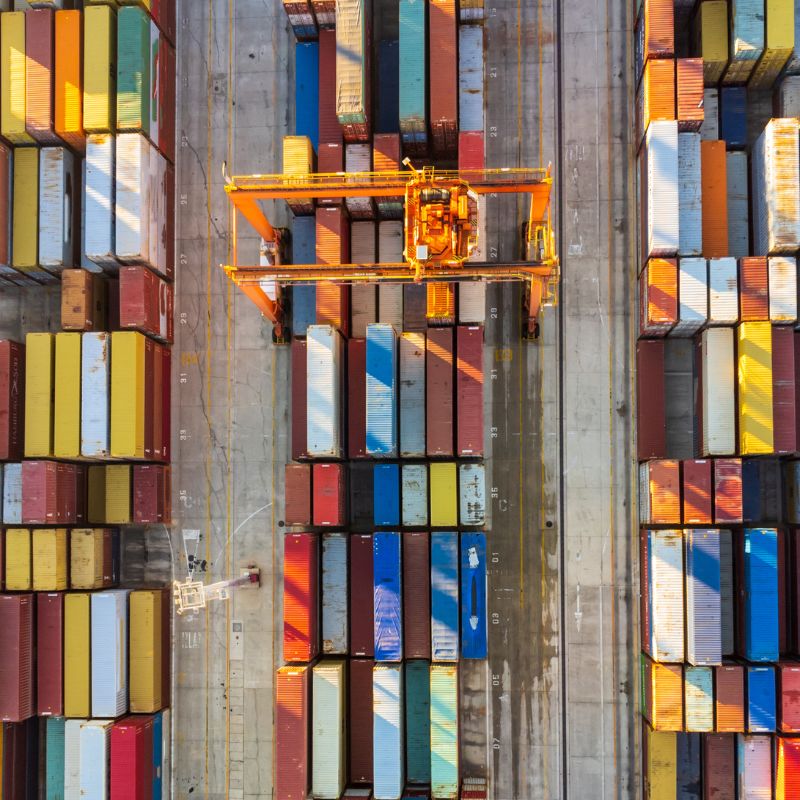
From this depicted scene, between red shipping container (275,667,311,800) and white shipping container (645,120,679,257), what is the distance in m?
26.8

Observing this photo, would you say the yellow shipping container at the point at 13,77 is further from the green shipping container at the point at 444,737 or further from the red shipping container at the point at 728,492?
the red shipping container at the point at 728,492

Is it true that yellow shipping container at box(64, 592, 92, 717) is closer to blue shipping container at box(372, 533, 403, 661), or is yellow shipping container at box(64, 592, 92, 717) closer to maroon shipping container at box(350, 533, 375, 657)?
maroon shipping container at box(350, 533, 375, 657)

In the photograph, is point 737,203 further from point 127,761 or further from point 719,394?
point 127,761

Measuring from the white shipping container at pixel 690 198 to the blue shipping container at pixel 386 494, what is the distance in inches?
699

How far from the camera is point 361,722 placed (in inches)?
1264

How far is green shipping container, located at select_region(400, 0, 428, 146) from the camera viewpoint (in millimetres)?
31609

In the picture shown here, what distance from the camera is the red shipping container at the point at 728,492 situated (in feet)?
99.4

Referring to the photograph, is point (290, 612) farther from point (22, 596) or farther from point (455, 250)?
point (455, 250)

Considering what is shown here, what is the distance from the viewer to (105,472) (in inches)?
1345

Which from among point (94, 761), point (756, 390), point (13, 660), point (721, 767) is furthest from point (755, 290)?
point (13, 660)

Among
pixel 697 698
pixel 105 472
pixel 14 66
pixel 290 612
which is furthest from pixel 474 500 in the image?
pixel 14 66

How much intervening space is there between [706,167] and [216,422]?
93.2ft

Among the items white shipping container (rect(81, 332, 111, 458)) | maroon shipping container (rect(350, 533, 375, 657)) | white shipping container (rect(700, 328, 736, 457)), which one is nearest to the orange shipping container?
white shipping container (rect(700, 328, 736, 457))

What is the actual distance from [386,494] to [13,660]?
783 inches
